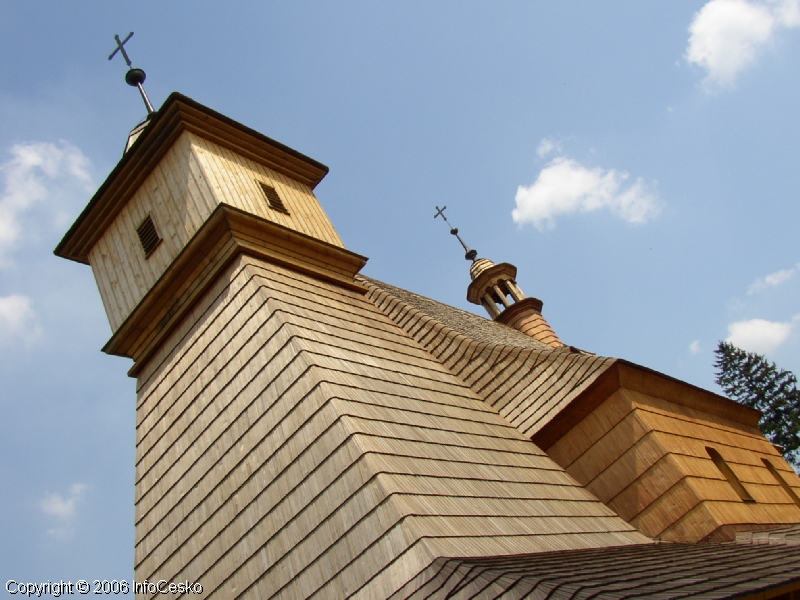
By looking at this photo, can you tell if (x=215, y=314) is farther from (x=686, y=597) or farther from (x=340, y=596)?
(x=686, y=597)

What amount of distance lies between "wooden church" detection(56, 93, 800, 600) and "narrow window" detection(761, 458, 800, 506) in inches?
2.4

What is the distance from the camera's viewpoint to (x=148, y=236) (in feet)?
35.7

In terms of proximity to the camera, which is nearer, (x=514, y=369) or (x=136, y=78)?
(x=514, y=369)

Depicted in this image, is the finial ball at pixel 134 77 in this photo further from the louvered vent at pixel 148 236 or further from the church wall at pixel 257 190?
the louvered vent at pixel 148 236

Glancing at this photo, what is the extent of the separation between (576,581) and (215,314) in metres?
6.07

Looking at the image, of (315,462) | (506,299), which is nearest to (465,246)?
(506,299)

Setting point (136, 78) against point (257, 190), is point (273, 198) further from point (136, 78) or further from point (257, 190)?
point (136, 78)

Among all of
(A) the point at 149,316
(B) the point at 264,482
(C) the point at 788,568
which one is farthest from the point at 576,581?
(A) the point at 149,316

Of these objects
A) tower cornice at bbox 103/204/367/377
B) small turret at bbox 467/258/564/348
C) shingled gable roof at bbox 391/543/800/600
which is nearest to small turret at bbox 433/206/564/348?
small turret at bbox 467/258/564/348

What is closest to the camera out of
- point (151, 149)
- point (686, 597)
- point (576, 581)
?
point (686, 597)

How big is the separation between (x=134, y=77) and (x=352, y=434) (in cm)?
1119

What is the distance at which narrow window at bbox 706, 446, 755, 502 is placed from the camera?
9.75m

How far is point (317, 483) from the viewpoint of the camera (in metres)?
6.42

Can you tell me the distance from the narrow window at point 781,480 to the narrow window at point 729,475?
84.1 inches
